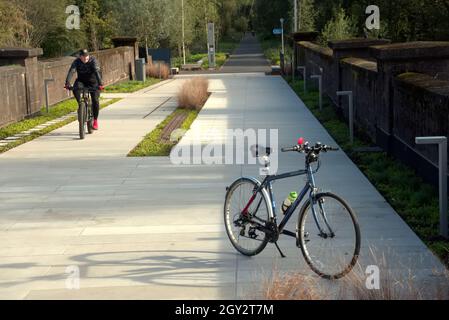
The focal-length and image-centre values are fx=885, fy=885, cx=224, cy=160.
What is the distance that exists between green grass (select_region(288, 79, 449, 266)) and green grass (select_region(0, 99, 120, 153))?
19.2 feet

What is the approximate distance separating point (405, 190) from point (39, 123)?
38.1 feet

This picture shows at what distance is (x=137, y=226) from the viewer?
9.04m

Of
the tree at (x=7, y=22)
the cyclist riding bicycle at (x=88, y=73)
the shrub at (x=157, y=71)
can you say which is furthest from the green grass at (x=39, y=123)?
the tree at (x=7, y=22)

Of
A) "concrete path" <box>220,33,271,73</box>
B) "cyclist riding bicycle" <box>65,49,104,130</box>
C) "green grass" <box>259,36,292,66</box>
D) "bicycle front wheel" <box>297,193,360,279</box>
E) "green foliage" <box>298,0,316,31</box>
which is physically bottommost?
"concrete path" <box>220,33,271,73</box>

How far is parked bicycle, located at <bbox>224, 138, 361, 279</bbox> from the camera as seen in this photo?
21.9 ft

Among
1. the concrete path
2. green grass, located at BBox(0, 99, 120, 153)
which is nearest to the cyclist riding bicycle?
green grass, located at BBox(0, 99, 120, 153)

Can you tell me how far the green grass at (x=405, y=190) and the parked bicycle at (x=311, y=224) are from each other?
1.06 m

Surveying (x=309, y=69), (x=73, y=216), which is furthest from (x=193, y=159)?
(x=309, y=69)

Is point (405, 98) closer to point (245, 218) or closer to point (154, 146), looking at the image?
point (154, 146)

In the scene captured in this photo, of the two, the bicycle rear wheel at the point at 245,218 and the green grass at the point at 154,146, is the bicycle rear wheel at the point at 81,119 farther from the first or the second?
the bicycle rear wheel at the point at 245,218

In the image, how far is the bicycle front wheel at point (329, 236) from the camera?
665 centimetres

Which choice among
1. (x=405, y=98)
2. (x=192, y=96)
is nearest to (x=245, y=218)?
(x=405, y=98)

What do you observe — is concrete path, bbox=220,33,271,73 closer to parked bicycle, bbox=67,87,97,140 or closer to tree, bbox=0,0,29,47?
tree, bbox=0,0,29,47
